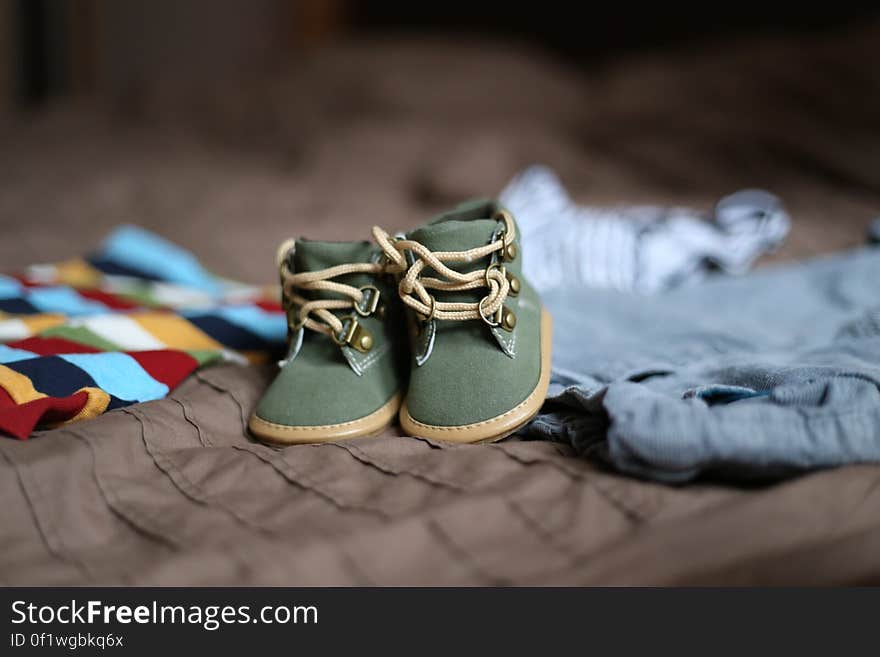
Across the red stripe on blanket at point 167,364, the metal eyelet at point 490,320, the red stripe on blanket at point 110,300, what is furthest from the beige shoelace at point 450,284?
the red stripe on blanket at point 110,300

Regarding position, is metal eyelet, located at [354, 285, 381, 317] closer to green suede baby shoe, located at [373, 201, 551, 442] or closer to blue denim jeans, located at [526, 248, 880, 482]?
green suede baby shoe, located at [373, 201, 551, 442]

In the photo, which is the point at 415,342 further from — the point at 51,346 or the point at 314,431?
the point at 51,346

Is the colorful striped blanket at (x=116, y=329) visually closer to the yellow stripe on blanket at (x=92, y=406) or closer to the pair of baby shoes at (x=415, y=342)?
the yellow stripe on blanket at (x=92, y=406)

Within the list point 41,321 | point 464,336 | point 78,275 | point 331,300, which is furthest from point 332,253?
point 78,275

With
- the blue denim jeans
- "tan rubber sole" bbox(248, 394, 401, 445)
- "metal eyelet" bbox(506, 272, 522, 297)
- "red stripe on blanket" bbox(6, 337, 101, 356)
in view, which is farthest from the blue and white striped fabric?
"red stripe on blanket" bbox(6, 337, 101, 356)

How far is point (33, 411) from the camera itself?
0.60 meters

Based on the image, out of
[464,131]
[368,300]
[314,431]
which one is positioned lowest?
[314,431]

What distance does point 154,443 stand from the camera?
61cm

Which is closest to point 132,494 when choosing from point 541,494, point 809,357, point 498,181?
point 541,494

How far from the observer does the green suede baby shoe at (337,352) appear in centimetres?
65

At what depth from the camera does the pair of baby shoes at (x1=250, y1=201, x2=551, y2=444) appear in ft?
2.11

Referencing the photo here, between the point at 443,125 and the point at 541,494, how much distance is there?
124cm

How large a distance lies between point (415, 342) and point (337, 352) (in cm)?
8

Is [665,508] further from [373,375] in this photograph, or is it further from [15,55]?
[15,55]
